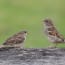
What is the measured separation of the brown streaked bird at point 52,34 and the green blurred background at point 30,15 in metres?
1.72

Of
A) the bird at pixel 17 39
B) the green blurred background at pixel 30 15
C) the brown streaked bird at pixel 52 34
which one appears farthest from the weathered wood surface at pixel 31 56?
the green blurred background at pixel 30 15

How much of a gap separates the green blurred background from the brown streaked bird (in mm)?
1724

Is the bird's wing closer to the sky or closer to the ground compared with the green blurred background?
closer to the ground

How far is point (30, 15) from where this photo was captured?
1427 centimetres

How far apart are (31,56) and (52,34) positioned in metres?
3.45

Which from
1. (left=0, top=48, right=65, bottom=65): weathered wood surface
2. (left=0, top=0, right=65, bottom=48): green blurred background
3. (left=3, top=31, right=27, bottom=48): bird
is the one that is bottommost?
(left=0, top=48, right=65, bottom=65): weathered wood surface

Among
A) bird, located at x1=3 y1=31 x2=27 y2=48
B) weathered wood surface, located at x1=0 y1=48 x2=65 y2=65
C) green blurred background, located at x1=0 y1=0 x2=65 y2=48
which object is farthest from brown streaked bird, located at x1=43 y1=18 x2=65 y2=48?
weathered wood surface, located at x1=0 y1=48 x2=65 y2=65

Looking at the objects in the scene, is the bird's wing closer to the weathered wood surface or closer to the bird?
the bird

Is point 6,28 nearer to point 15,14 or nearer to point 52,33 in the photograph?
A: point 15,14

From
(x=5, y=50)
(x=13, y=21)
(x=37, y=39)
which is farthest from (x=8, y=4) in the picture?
(x=5, y=50)

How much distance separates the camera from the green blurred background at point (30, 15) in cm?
1231

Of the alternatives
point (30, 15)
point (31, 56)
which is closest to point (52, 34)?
point (31, 56)

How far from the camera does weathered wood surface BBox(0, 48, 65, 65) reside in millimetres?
5559

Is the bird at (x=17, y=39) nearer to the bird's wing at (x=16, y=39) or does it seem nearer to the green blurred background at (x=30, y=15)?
the bird's wing at (x=16, y=39)
